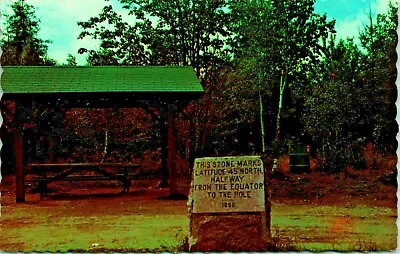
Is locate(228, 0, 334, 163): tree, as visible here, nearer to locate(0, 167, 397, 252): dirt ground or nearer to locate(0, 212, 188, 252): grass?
locate(0, 167, 397, 252): dirt ground

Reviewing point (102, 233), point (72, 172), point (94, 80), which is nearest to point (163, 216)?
point (102, 233)

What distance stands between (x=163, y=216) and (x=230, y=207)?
421cm

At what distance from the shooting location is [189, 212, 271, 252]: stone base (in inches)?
310

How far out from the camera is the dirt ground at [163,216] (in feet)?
29.2

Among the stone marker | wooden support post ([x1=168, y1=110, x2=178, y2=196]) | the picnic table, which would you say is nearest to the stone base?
the stone marker

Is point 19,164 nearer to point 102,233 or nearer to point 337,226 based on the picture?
point 102,233

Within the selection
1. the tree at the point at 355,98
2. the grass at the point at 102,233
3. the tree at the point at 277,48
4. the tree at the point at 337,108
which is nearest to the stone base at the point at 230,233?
the grass at the point at 102,233

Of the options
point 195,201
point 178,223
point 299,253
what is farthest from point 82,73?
point 299,253

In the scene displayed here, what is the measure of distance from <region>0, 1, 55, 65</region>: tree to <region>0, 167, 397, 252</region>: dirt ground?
3056mm

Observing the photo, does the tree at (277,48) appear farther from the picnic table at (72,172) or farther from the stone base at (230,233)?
the stone base at (230,233)

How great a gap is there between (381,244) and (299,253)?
1.42 meters

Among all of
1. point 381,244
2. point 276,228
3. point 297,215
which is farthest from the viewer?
point 297,215

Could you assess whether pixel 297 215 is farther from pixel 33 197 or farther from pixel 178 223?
pixel 33 197

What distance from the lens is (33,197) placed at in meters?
15.5
